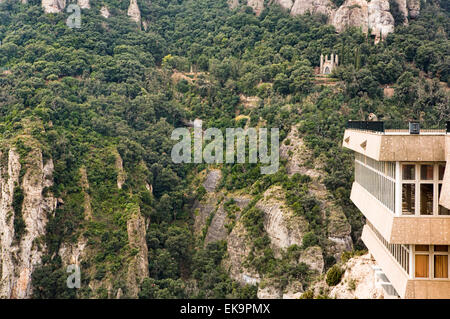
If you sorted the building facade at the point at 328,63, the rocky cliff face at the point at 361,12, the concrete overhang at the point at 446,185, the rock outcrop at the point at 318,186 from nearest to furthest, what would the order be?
the concrete overhang at the point at 446,185, the rock outcrop at the point at 318,186, the building facade at the point at 328,63, the rocky cliff face at the point at 361,12

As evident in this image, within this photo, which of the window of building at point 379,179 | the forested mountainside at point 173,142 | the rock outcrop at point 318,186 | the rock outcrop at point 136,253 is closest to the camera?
the window of building at point 379,179

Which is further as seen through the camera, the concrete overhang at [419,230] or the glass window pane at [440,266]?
the glass window pane at [440,266]

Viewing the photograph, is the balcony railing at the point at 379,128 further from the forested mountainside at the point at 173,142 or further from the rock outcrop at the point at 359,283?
the forested mountainside at the point at 173,142

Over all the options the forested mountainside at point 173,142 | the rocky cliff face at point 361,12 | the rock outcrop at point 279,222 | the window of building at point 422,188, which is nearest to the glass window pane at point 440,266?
the window of building at point 422,188

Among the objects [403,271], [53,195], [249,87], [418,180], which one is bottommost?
[53,195]
